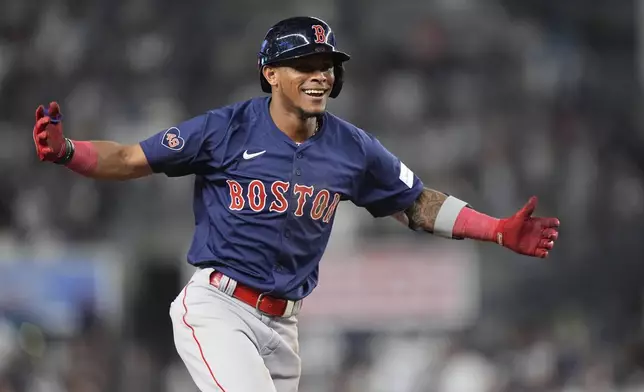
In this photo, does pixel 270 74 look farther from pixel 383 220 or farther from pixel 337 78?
pixel 383 220

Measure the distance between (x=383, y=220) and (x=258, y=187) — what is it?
531cm

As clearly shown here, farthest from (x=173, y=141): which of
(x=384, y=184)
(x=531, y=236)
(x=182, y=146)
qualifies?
(x=531, y=236)

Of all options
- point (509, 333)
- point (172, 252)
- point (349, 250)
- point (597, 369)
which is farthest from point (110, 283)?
point (597, 369)

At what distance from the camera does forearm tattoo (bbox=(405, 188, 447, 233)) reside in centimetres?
432

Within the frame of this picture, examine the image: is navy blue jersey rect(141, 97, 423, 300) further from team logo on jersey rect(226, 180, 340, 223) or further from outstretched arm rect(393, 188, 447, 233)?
outstretched arm rect(393, 188, 447, 233)

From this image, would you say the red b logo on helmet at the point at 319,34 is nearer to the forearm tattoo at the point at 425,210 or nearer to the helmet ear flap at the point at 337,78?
the helmet ear flap at the point at 337,78

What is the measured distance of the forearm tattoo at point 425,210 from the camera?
432 cm

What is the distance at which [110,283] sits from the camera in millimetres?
8891

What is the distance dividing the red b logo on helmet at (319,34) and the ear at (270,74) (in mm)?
218

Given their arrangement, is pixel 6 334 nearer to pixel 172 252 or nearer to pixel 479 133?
pixel 172 252

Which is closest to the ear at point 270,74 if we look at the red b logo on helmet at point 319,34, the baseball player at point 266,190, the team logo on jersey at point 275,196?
the baseball player at point 266,190

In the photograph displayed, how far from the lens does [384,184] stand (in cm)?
425

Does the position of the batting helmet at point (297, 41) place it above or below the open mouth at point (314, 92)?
above

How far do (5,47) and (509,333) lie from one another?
204 inches
